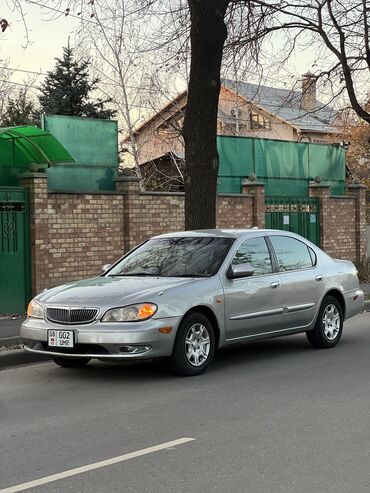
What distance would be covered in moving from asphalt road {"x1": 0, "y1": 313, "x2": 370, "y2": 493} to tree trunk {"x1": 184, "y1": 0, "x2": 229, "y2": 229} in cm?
387

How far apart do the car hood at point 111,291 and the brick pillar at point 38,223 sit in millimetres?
5047

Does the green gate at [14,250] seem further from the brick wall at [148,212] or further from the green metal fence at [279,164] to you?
the green metal fence at [279,164]

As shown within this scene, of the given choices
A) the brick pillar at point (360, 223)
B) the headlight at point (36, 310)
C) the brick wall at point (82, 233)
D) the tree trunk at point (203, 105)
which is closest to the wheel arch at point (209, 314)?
the headlight at point (36, 310)

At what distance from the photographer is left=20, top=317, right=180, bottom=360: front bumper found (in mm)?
7332

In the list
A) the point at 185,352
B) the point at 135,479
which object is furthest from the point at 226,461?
the point at 185,352

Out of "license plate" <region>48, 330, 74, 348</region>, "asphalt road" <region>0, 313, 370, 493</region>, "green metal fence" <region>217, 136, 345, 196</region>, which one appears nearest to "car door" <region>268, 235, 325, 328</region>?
"asphalt road" <region>0, 313, 370, 493</region>

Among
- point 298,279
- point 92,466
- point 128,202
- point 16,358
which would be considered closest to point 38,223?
point 128,202

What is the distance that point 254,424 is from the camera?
592cm

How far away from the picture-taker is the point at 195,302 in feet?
25.6

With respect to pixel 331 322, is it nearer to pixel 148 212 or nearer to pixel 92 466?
pixel 92 466

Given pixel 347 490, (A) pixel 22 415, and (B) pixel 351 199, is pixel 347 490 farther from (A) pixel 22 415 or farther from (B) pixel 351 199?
(B) pixel 351 199

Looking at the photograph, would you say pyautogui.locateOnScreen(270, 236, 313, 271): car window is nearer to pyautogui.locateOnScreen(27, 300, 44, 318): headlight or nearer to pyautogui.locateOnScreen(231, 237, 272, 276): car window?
pyautogui.locateOnScreen(231, 237, 272, 276): car window

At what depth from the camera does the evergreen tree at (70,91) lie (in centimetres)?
2881

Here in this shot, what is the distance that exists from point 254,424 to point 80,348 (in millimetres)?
2303
